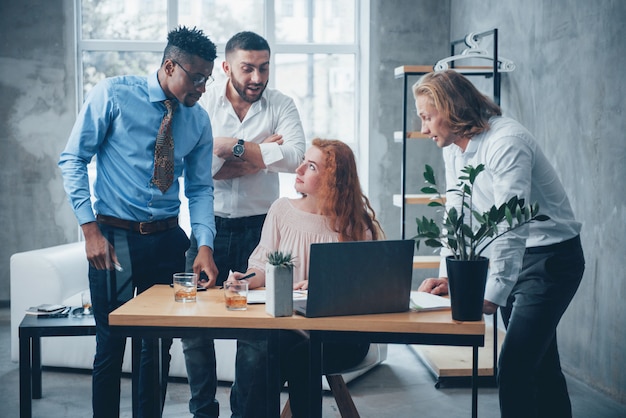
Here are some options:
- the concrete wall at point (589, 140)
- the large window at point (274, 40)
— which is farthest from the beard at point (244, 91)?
the large window at point (274, 40)

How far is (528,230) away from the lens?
2045 millimetres

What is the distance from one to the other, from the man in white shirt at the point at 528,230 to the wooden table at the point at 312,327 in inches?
12.6

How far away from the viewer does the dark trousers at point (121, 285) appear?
2.31 m

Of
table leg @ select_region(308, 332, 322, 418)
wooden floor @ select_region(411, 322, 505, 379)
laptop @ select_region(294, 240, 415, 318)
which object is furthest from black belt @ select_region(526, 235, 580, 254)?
wooden floor @ select_region(411, 322, 505, 379)

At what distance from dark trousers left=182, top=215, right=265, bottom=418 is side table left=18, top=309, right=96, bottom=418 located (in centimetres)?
50

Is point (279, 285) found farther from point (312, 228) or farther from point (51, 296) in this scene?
point (51, 296)

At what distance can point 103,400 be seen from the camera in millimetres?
2307

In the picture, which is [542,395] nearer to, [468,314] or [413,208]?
[468,314]

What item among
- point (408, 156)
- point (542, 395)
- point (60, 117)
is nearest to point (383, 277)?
point (542, 395)

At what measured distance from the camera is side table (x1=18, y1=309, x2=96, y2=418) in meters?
2.81

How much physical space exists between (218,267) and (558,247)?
4.46 feet

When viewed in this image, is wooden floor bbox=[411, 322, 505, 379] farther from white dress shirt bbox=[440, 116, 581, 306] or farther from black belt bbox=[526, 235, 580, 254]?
black belt bbox=[526, 235, 580, 254]

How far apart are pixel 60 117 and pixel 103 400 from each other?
3456 millimetres

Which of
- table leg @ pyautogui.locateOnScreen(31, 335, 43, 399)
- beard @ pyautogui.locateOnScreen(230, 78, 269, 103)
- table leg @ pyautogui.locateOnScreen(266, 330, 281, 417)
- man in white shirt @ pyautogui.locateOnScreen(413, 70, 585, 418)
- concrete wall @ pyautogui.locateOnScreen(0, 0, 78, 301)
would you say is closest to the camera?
table leg @ pyautogui.locateOnScreen(266, 330, 281, 417)
